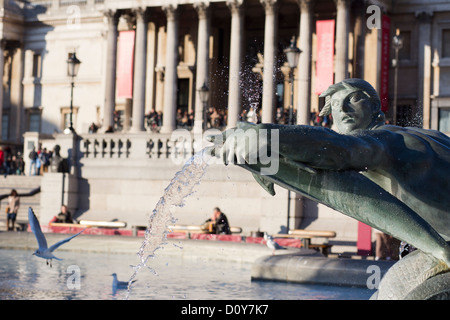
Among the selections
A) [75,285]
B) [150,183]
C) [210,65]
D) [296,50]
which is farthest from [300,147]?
[210,65]

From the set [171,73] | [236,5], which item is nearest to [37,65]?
[171,73]

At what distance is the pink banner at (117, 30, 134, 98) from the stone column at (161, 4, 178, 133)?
2.51m

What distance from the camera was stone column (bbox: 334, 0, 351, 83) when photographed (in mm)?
45906

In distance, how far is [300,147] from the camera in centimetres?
335

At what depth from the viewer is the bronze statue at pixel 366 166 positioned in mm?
3373

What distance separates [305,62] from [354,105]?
139 feet

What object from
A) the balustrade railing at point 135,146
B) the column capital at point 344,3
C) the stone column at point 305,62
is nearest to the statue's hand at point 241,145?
the balustrade railing at point 135,146

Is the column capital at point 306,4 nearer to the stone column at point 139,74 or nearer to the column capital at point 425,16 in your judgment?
the column capital at point 425,16

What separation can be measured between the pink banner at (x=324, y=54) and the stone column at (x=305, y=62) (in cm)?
58

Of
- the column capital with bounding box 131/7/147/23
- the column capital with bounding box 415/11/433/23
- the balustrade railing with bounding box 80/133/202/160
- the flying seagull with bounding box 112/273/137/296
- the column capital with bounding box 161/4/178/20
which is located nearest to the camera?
the flying seagull with bounding box 112/273/137/296

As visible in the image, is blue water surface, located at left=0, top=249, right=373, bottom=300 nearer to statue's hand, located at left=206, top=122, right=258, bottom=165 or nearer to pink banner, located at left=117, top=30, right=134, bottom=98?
statue's hand, located at left=206, top=122, right=258, bottom=165

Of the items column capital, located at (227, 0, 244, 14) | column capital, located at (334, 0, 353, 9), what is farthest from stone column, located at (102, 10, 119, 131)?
column capital, located at (334, 0, 353, 9)
